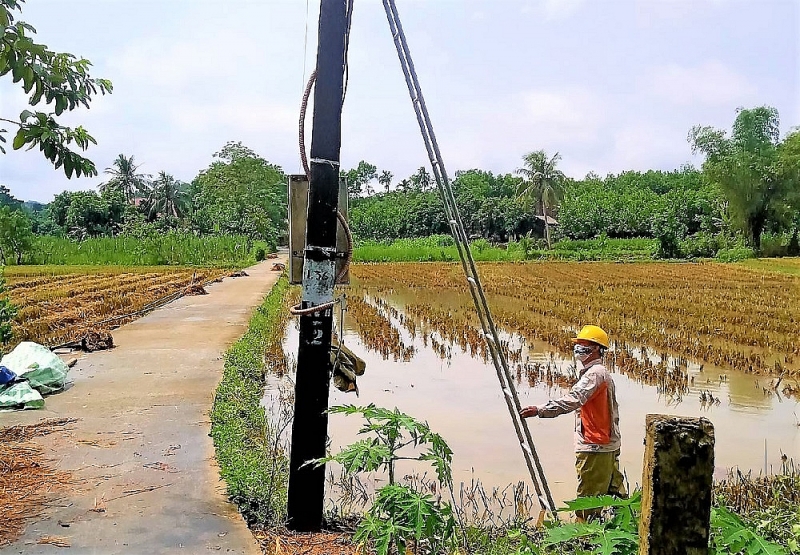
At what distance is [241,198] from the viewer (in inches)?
2265

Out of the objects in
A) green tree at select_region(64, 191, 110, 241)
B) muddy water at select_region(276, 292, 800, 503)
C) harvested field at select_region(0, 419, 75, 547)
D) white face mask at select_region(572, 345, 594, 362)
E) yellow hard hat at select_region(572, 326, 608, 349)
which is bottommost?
muddy water at select_region(276, 292, 800, 503)

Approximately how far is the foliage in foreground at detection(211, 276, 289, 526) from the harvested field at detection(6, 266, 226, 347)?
3.84m

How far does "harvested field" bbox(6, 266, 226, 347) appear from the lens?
44.3 ft

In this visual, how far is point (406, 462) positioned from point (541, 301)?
15.0 meters

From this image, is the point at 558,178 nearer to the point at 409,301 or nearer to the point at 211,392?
the point at 409,301

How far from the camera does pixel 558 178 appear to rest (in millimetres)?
60312

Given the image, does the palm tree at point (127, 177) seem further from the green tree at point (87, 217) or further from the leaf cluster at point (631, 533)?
the leaf cluster at point (631, 533)

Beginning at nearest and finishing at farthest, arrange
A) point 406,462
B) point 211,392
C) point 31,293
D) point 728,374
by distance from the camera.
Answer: point 406,462 → point 211,392 → point 728,374 → point 31,293

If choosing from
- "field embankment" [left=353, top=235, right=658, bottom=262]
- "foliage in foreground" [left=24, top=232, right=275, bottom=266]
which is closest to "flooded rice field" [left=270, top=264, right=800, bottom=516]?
"foliage in foreground" [left=24, top=232, right=275, bottom=266]

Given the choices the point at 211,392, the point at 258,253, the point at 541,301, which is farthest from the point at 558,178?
the point at 211,392

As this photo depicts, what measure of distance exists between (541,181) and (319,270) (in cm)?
5707

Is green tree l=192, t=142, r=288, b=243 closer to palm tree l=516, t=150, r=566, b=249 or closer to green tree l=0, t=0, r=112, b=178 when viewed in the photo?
palm tree l=516, t=150, r=566, b=249

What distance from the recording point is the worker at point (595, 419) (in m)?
4.18

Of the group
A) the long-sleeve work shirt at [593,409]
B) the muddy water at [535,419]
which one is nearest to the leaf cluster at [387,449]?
the long-sleeve work shirt at [593,409]
